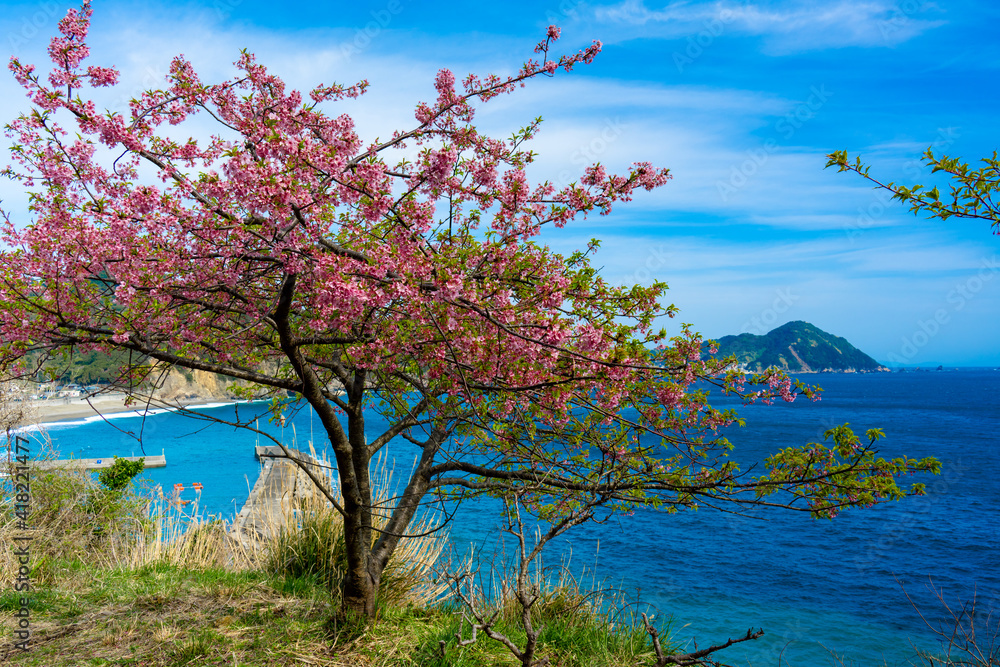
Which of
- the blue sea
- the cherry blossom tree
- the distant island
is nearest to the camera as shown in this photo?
the cherry blossom tree

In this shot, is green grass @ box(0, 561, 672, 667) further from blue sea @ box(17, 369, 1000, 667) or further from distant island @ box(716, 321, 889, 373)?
distant island @ box(716, 321, 889, 373)

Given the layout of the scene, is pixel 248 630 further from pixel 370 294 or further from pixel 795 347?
pixel 795 347

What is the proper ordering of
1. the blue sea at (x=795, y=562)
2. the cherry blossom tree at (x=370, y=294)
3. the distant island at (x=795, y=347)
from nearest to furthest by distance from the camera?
the cherry blossom tree at (x=370, y=294) < the blue sea at (x=795, y=562) < the distant island at (x=795, y=347)

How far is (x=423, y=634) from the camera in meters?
4.78

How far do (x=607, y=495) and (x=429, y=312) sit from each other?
1587 millimetres

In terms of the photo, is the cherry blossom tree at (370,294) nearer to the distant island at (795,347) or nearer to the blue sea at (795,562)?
the blue sea at (795,562)

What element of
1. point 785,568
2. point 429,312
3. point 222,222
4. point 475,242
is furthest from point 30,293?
point 785,568

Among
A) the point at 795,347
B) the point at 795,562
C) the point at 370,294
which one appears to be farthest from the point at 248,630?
the point at 795,347

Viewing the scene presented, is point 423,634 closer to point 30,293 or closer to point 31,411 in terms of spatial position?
point 30,293

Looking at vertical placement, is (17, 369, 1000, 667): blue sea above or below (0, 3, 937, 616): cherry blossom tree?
below

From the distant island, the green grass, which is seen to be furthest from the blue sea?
the distant island

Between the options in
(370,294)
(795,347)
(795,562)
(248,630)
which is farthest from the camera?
(795,347)

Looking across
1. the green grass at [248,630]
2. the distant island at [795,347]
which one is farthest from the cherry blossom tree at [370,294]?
the distant island at [795,347]

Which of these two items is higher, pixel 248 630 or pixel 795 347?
pixel 795 347
